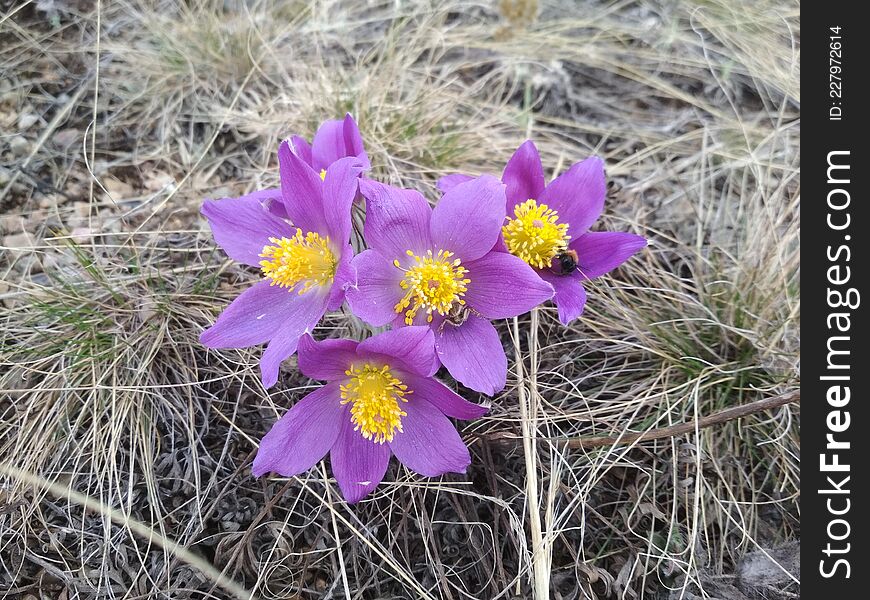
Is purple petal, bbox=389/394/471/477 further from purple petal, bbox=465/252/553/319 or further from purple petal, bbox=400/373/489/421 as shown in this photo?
purple petal, bbox=465/252/553/319

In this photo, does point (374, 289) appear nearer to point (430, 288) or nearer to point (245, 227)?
point (430, 288)

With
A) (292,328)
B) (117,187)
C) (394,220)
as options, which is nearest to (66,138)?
(117,187)

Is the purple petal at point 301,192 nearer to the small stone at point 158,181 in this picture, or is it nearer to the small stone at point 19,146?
the small stone at point 158,181

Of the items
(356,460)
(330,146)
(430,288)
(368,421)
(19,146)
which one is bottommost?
(356,460)

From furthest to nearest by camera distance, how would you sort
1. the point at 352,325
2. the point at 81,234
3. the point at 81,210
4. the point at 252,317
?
the point at 81,210
the point at 81,234
the point at 352,325
the point at 252,317

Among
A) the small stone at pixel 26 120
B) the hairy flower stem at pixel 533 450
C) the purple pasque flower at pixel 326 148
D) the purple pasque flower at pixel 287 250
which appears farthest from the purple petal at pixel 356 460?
the small stone at pixel 26 120
